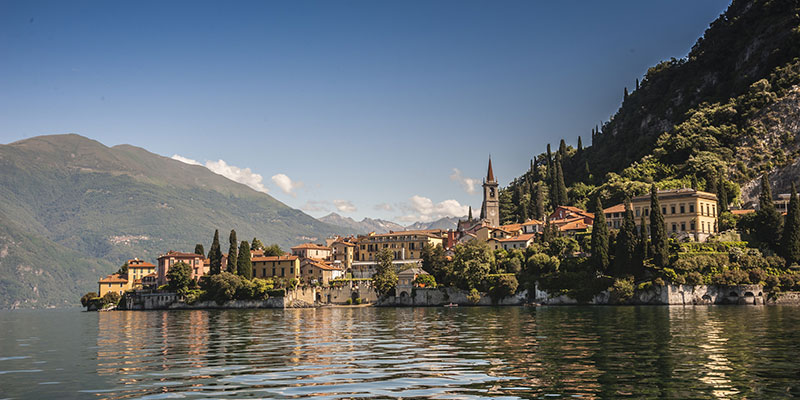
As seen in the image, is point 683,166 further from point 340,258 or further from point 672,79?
point 340,258

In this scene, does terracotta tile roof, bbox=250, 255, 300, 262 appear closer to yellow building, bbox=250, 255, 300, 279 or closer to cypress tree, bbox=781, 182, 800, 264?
yellow building, bbox=250, 255, 300, 279

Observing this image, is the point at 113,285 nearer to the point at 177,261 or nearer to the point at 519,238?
the point at 177,261

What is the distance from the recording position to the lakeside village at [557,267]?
81188mm

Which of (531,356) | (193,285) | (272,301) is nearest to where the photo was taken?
(531,356)

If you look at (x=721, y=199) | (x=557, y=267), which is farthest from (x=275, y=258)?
(x=721, y=199)

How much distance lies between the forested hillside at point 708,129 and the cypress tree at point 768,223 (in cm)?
1460

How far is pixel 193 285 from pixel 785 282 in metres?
91.5

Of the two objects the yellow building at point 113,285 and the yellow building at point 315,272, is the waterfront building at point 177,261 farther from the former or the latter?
the yellow building at point 315,272

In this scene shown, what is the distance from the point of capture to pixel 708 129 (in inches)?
4951

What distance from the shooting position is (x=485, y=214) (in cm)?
14712

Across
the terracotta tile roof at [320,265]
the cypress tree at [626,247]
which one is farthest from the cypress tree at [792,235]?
the terracotta tile roof at [320,265]

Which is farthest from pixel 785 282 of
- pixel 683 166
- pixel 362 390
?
pixel 362 390

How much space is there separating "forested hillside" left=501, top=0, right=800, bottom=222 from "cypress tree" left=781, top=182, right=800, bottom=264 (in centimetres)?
1991

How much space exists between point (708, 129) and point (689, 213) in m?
39.3
